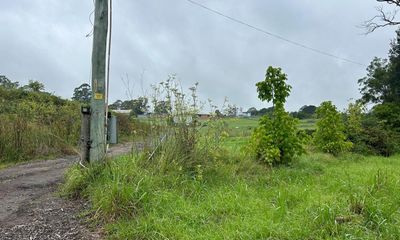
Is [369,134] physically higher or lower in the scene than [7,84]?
lower

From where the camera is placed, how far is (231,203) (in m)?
4.47

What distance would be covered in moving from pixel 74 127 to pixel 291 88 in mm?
7668

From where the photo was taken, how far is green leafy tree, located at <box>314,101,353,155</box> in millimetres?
10312

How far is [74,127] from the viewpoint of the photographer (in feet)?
39.7

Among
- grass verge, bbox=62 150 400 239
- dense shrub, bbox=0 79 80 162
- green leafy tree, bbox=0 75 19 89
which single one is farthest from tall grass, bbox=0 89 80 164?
green leafy tree, bbox=0 75 19 89

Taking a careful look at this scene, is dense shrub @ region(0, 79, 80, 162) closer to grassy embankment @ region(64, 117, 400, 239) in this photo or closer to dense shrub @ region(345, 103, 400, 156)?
grassy embankment @ region(64, 117, 400, 239)

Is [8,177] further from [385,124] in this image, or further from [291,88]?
[385,124]

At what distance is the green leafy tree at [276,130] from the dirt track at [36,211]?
3981 mm

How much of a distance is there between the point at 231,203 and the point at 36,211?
97.8 inches

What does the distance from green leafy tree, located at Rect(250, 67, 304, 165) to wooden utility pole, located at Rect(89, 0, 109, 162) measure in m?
3.24

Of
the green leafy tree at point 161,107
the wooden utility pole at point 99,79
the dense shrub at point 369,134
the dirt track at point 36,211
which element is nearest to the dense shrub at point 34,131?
the dirt track at point 36,211

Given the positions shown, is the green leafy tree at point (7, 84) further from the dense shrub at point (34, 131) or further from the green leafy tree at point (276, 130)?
the green leafy tree at point (276, 130)

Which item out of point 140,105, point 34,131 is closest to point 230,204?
point 140,105

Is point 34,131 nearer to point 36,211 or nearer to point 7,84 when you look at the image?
point 36,211
